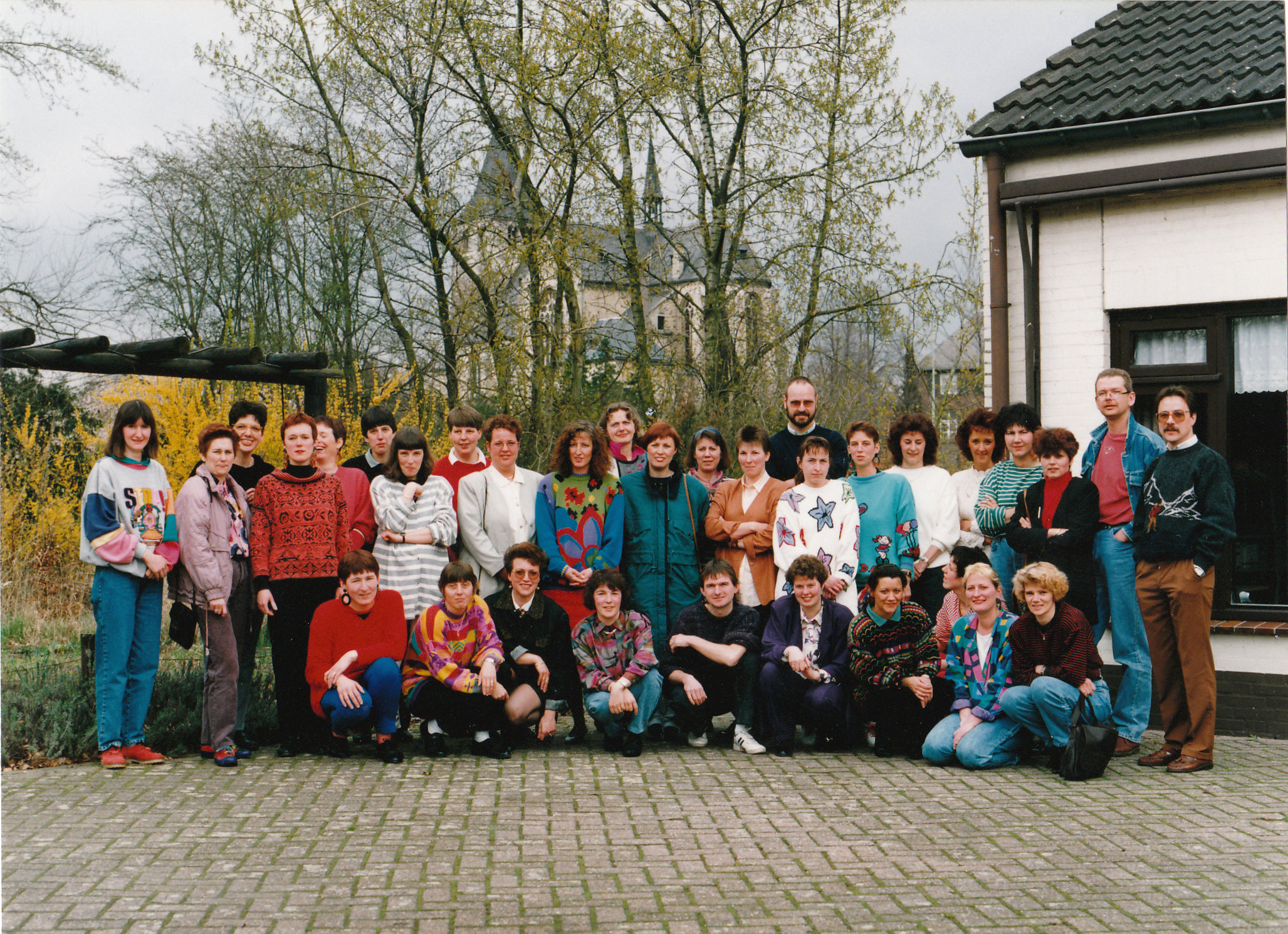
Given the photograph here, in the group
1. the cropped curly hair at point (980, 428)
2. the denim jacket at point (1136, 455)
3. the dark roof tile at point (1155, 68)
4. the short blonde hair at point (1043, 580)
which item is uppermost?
the dark roof tile at point (1155, 68)

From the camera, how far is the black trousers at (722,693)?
281 inches

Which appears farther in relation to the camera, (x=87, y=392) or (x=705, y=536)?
(x=87, y=392)

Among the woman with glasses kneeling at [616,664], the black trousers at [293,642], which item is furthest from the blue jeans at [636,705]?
the black trousers at [293,642]

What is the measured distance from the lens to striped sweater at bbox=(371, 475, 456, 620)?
280 inches

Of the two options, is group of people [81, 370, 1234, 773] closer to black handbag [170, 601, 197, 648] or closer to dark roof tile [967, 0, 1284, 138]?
black handbag [170, 601, 197, 648]

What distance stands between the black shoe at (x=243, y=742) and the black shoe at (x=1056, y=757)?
15.8 ft

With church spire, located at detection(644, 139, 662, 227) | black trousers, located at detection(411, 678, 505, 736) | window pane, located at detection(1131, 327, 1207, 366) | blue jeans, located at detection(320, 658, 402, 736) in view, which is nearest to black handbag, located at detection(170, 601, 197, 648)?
blue jeans, located at detection(320, 658, 402, 736)

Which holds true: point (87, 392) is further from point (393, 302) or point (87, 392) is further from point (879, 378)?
point (879, 378)

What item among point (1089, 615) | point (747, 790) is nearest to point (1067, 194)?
point (1089, 615)

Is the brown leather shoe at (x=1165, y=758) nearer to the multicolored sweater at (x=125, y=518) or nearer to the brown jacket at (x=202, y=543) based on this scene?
the brown jacket at (x=202, y=543)

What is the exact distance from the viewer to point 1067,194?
28.1ft

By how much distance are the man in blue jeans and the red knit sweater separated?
479 cm

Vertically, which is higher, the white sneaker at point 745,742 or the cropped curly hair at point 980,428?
the cropped curly hair at point 980,428

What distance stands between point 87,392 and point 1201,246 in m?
19.4
